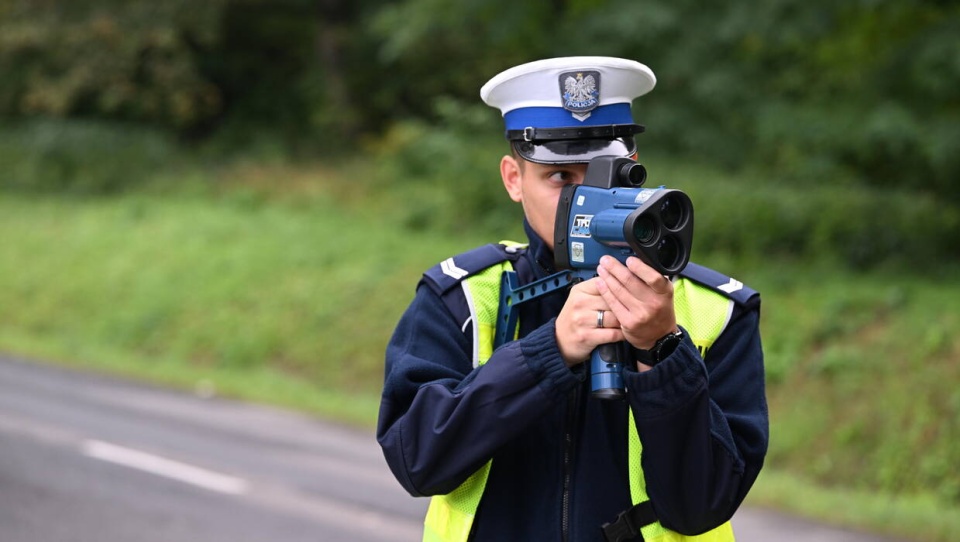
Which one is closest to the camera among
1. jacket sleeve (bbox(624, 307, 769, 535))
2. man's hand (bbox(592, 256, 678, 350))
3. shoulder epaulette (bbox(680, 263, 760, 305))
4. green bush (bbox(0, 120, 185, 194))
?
man's hand (bbox(592, 256, 678, 350))

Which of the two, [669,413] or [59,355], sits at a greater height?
[59,355]

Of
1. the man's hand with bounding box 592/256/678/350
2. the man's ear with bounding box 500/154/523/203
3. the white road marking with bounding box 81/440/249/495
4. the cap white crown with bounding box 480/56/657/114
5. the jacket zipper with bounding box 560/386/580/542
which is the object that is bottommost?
the jacket zipper with bounding box 560/386/580/542

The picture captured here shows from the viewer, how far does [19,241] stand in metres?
19.5

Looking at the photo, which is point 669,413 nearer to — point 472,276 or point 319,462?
point 472,276

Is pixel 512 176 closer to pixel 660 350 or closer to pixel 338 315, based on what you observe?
pixel 660 350

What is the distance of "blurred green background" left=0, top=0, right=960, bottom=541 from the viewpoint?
9727 mm

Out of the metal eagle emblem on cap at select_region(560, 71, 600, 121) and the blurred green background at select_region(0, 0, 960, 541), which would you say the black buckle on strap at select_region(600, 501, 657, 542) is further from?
the blurred green background at select_region(0, 0, 960, 541)

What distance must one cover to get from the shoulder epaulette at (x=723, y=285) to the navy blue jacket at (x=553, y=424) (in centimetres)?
1

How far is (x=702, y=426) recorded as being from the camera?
2125mm

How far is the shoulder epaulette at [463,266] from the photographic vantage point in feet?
7.85

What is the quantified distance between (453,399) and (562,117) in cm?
56

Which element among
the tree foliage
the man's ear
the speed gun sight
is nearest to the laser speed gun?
the speed gun sight

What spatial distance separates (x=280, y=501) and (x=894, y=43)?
7202 millimetres

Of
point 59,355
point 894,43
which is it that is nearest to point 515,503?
point 894,43
